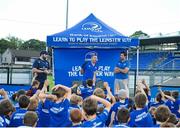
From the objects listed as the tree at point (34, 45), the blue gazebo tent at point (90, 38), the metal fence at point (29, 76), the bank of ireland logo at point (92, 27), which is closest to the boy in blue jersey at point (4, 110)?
the blue gazebo tent at point (90, 38)

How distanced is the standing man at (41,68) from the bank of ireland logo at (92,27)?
7.00 feet

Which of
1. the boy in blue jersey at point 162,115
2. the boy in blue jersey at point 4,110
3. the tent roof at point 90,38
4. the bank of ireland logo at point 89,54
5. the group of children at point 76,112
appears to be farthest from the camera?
the bank of ireland logo at point 89,54

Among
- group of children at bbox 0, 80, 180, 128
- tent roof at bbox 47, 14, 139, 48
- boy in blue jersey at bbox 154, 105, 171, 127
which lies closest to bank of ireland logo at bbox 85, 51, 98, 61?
tent roof at bbox 47, 14, 139, 48

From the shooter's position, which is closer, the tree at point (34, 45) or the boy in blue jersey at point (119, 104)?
the boy in blue jersey at point (119, 104)

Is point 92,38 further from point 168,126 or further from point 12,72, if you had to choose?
point 168,126

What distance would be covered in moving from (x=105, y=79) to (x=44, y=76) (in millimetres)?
2668

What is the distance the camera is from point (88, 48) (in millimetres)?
14672

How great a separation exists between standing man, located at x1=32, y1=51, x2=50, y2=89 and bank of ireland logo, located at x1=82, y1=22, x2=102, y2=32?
7.00 feet

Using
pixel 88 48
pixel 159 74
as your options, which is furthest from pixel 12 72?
pixel 159 74

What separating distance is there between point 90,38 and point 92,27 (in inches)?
20.4

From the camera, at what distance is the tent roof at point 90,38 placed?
13.9 metres

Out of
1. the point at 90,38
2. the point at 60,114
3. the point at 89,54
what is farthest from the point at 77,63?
the point at 60,114

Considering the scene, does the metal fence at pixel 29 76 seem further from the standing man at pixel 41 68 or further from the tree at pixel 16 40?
the tree at pixel 16 40

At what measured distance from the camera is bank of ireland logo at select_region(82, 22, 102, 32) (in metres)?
14.3
